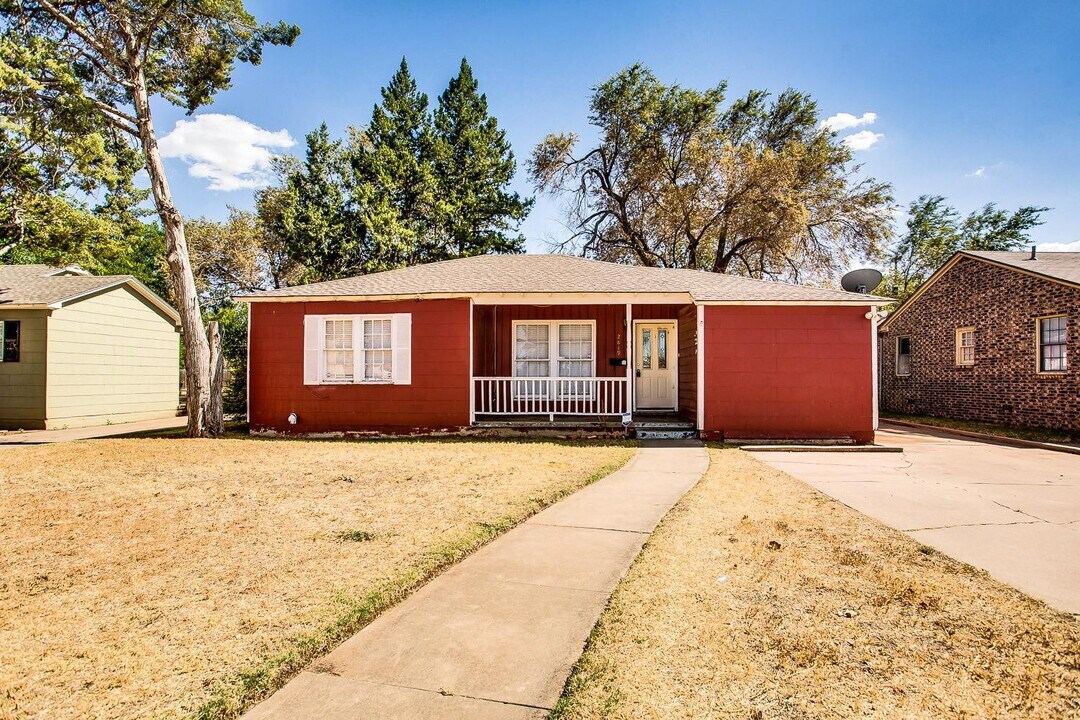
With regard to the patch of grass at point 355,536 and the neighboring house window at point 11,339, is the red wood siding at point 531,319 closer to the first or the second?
the patch of grass at point 355,536

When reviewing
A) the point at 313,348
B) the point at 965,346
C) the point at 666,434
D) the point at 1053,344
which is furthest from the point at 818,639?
the point at 965,346

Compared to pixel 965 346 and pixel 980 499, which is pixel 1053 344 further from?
pixel 980 499

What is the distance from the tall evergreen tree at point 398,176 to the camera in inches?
953

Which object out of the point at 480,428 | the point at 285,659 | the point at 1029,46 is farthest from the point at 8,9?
the point at 1029,46

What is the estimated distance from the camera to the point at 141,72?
40.0 ft

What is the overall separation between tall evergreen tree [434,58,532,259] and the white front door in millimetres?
15541

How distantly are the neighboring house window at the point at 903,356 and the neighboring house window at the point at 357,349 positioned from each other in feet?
54.4

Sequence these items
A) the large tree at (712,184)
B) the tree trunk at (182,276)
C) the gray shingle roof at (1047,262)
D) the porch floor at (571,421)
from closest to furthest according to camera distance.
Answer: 1. the porch floor at (571,421)
2. the tree trunk at (182,276)
3. the gray shingle roof at (1047,262)
4. the large tree at (712,184)

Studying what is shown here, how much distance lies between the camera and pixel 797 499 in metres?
5.86

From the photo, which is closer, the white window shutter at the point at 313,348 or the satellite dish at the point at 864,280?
the white window shutter at the point at 313,348

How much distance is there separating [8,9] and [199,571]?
14.9 meters

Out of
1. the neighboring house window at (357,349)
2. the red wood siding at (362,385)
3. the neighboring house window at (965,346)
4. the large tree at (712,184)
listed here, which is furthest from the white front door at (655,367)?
the large tree at (712,184)

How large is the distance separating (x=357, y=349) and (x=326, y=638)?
958 cm

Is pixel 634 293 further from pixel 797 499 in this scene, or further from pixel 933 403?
pixel 933 403
